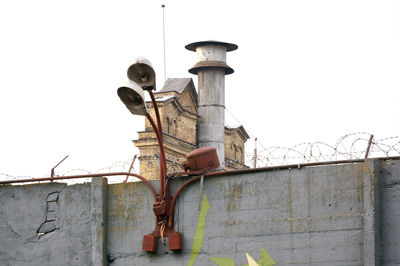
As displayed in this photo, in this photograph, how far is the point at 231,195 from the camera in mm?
13039

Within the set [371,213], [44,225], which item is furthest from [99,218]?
[371,213]

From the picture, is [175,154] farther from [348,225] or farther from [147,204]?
[348,225]

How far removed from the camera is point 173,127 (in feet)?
93.6

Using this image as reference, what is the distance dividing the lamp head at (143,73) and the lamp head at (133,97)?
0.23 metres

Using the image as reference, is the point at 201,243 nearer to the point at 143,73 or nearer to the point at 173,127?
the point at 143,73

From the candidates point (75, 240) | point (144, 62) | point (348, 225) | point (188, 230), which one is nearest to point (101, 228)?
point (75, 240)

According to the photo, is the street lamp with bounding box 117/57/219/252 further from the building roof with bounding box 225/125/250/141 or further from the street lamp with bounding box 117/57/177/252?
the building roof with bounding box 225/125/250/141

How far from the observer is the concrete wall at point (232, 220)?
11836 mm

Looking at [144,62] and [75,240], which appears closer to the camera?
[144,62]

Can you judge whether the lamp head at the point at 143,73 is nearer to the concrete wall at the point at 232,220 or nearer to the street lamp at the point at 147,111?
the street lamp at the point at 147,111

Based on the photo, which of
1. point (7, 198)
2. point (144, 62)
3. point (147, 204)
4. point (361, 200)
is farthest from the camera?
point (7, 198)

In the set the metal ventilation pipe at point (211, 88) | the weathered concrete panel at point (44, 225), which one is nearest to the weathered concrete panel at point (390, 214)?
the weathered concrete panel at point (44, 225)

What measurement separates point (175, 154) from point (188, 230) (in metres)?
15.2

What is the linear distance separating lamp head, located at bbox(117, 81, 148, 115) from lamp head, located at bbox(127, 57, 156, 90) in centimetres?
23
